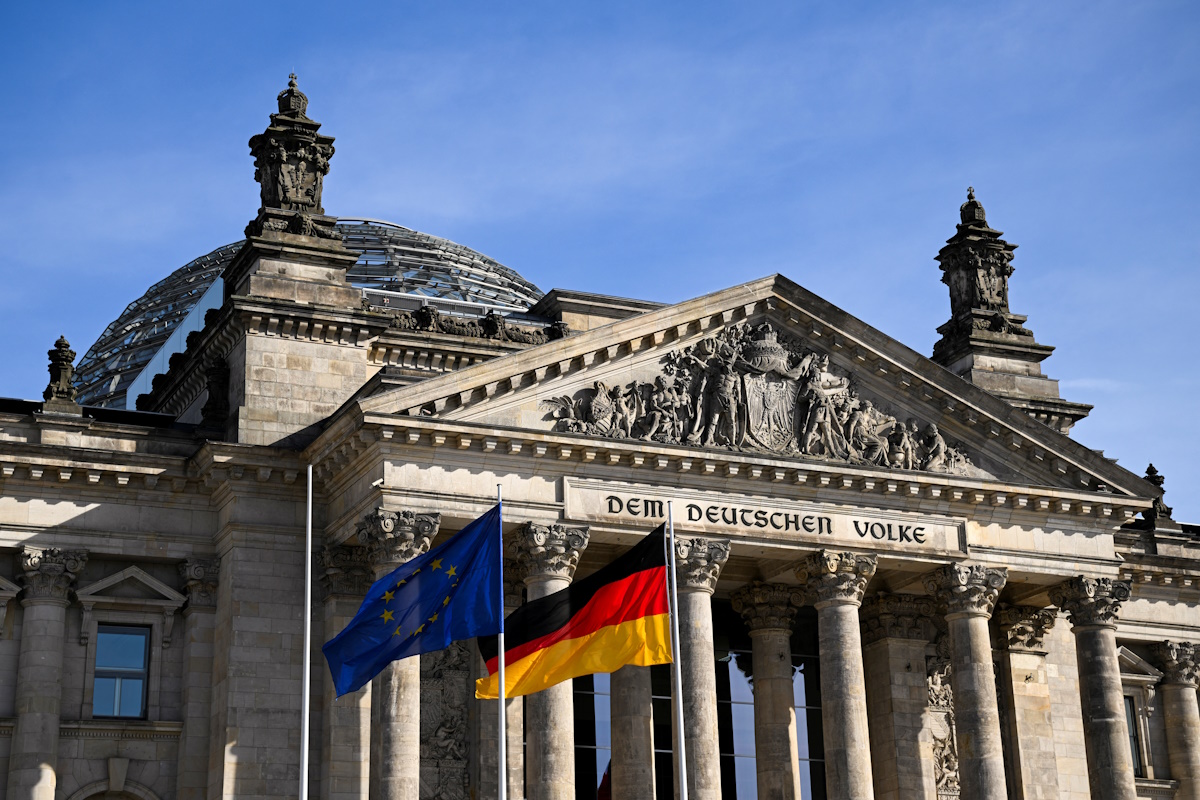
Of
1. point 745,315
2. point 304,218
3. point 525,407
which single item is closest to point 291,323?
point 304,218

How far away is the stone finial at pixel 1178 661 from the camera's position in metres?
51.5

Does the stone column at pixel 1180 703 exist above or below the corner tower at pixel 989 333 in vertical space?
below

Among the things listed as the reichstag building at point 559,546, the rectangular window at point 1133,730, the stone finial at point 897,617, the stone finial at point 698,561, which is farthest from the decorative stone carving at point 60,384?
the rectangular window at point 1133,730

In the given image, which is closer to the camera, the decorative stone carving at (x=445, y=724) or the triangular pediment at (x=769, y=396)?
the decorative stone carving at (x=445, y=724)

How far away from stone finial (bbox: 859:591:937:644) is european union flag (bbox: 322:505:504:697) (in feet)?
53.8

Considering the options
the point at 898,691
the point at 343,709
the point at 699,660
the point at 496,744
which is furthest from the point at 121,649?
the point at 898,691

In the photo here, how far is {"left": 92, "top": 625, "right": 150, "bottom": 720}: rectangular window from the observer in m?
40.3

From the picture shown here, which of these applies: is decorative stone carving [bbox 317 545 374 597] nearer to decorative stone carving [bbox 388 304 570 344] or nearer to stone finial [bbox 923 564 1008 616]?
decorative stone carving [bbox 388 304 570 344]

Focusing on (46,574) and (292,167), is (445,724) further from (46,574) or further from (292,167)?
(292,167)

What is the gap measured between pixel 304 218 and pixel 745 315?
1154 cm

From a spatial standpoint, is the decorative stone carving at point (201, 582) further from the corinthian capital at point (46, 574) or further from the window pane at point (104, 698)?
the corinthian capital at point (46, 574)

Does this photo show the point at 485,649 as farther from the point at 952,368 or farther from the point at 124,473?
the point at 952,368

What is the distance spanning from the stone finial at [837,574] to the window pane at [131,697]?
16.1 meters

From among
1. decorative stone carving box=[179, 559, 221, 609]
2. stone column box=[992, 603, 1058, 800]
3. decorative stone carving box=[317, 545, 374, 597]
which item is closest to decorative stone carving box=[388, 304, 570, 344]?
decorative stone carving box=[317, 545, 374, 597]
